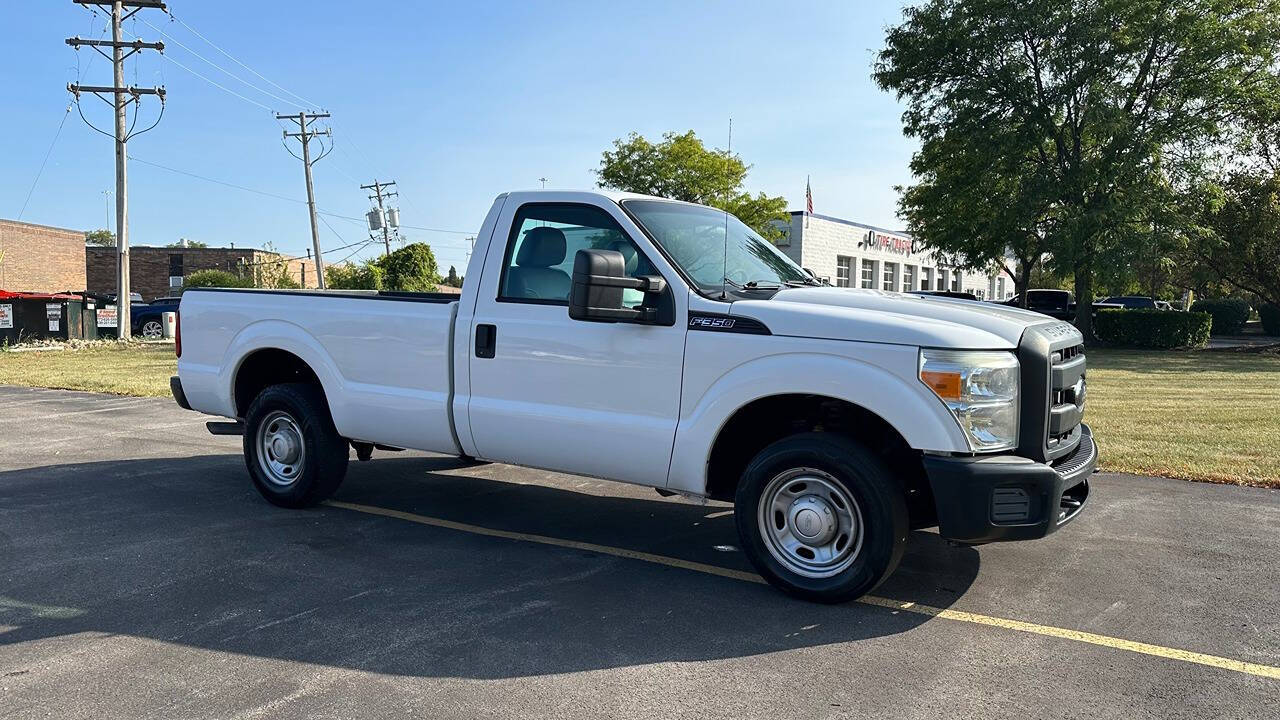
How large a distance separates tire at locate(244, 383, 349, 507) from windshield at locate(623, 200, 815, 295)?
2.72 metres

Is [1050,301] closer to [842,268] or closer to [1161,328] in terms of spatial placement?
[1161,328]

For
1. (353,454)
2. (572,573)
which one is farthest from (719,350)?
(353,454)

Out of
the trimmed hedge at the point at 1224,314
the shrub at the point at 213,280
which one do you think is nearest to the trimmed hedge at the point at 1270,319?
the trimmed hedge at the point at 1224,314

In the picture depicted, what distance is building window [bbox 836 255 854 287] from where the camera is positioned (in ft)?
160

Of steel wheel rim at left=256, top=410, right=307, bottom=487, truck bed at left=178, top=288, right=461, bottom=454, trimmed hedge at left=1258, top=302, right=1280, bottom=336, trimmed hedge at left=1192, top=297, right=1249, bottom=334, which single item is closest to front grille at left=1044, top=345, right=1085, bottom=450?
truck bed at left=178, top=288, right=461, bottom=454

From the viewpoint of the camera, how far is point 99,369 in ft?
61.4

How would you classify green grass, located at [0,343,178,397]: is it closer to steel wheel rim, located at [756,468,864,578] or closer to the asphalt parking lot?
the asphalt parking lot

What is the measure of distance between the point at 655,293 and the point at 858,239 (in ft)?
154

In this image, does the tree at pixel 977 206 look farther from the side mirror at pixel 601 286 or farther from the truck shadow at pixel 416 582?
the side mirror at pixel 601 286

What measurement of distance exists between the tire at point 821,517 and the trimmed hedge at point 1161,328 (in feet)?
87.9

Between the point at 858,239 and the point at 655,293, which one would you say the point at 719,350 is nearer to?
the point at 655,293

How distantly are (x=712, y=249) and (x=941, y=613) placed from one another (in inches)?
91.6

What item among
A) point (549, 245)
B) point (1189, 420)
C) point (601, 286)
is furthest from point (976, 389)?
point (1189, 420)

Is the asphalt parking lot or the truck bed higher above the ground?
the truck bed
